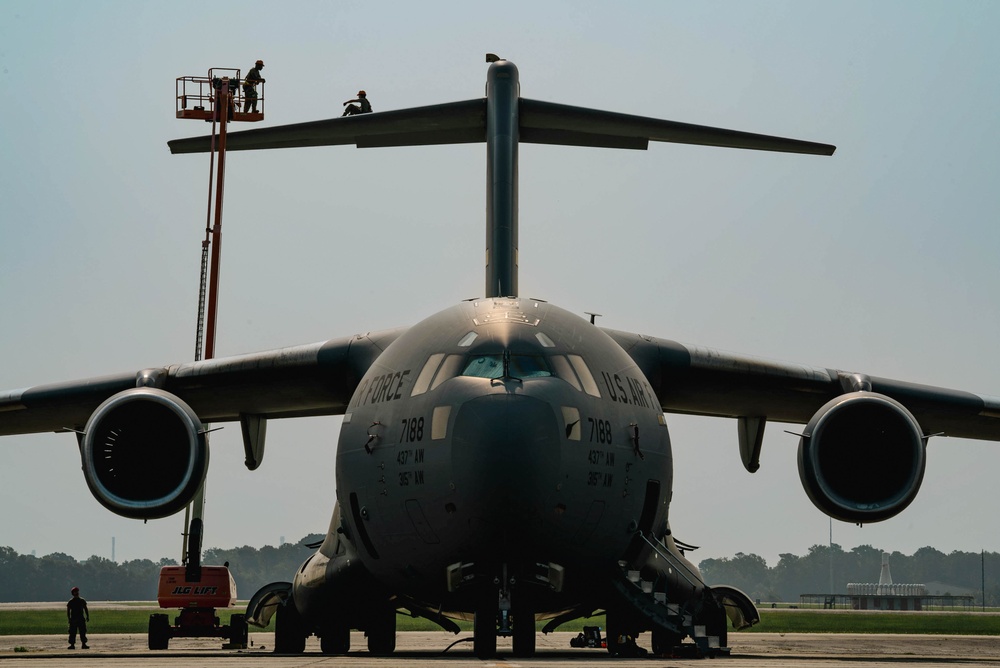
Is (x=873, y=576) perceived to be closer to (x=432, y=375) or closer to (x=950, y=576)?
(x=950, y=576)

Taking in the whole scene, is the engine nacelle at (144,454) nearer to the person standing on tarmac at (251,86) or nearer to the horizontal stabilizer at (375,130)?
the horizontal stabilizer at (375,130)

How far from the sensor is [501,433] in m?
10.6

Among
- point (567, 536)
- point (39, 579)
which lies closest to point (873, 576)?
→ point (39, 579)

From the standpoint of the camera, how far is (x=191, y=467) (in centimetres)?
1430

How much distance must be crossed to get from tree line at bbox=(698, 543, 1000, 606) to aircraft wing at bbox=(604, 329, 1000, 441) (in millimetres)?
124656

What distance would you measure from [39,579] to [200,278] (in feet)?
319

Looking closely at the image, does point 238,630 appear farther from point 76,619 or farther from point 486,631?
point 486,631

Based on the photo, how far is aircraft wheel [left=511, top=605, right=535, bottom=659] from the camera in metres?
11.5

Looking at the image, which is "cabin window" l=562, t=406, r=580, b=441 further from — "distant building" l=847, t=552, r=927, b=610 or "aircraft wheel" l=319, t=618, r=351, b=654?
"distant building" l=847, t=552, r=927, b=610

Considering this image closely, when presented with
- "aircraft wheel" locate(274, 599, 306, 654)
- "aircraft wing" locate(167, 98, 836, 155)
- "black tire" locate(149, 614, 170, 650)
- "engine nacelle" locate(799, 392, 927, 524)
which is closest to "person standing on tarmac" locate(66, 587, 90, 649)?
"black tire" locate(149, 614, 170, 650)

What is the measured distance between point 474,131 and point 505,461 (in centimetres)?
688

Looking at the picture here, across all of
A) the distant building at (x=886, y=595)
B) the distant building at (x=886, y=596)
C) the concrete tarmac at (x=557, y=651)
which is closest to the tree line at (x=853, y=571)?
the distant building at (x=886, y=596)

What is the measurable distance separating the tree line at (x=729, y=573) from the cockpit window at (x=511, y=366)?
316 ft

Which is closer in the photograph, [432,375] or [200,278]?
[432,375]
